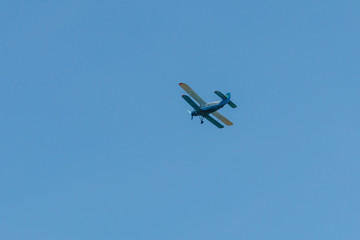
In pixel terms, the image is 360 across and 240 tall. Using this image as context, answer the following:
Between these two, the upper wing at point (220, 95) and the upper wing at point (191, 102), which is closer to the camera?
the upper wing at point (220, 95)

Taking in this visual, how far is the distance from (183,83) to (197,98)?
10.6ft

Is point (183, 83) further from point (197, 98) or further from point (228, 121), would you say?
point (228, 121)

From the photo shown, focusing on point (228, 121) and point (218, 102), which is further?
point (228, 121)

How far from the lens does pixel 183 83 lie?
109750 mm

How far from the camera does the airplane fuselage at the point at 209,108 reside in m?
110

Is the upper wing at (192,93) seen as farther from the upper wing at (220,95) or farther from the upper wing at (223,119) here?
the upper wing at (223,119)

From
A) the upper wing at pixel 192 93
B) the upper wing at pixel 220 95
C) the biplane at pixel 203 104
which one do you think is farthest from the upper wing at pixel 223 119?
the upper wing at pixel 220 95

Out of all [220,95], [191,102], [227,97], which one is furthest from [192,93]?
[227,97]

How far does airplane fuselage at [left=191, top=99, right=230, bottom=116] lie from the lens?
110 meters

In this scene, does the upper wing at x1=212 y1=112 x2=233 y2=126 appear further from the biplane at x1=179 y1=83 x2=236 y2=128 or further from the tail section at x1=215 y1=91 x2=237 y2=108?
the tail section at x1=215 y1=91 x2=237 y2=108

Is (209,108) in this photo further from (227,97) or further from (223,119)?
(223,119)

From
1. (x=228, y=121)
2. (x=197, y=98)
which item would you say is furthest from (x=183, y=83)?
(x=228, y=121)

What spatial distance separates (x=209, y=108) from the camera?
366ft

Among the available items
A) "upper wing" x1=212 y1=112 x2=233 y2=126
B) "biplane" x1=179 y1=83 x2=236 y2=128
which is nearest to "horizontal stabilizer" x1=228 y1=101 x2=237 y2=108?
"biplane" x1=179 y1=83 x2=236 y2=128
